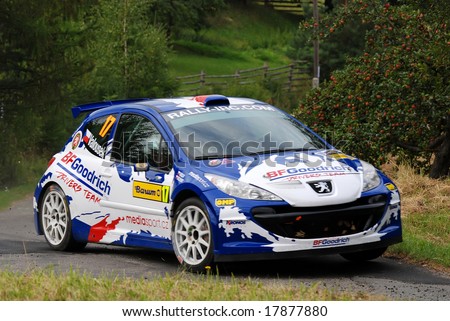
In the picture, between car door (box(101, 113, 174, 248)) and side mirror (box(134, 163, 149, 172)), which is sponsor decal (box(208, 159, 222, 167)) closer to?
car door (box(101, 113, 174, 248))

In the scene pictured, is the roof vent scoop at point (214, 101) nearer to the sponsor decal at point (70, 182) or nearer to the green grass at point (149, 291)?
the sponsor decal at point (70, 182)

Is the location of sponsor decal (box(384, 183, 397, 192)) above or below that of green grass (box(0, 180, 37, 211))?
above

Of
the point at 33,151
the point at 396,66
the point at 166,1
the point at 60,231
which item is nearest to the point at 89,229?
the point at 60,231

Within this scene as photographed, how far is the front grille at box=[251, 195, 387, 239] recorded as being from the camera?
370 inches

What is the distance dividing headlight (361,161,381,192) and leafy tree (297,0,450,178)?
5.17m

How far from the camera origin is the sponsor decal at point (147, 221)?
10203 millimetres

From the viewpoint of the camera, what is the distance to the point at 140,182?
34.7ft

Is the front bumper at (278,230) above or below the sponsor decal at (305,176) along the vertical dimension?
below

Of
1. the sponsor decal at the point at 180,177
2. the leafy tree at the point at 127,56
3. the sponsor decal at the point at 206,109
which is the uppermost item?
the sponsor decal at the point at 206,109

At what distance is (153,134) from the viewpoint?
10836 millimetres

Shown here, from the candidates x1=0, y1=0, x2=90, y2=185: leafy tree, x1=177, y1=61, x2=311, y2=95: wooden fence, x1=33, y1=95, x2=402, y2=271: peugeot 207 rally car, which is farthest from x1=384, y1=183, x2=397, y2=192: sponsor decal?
x1=177, y1=61, x2=311, y2=95: wooden fence

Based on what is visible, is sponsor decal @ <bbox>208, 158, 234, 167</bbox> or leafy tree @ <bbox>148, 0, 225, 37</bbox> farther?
leafy tree @ <bbox>148, 0, 225, 37</bbox>

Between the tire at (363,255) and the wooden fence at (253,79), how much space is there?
1564 inches

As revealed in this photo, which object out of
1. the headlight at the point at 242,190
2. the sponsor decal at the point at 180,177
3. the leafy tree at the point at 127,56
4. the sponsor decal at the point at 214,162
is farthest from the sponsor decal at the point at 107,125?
the leafy tree at the point at 127,56
